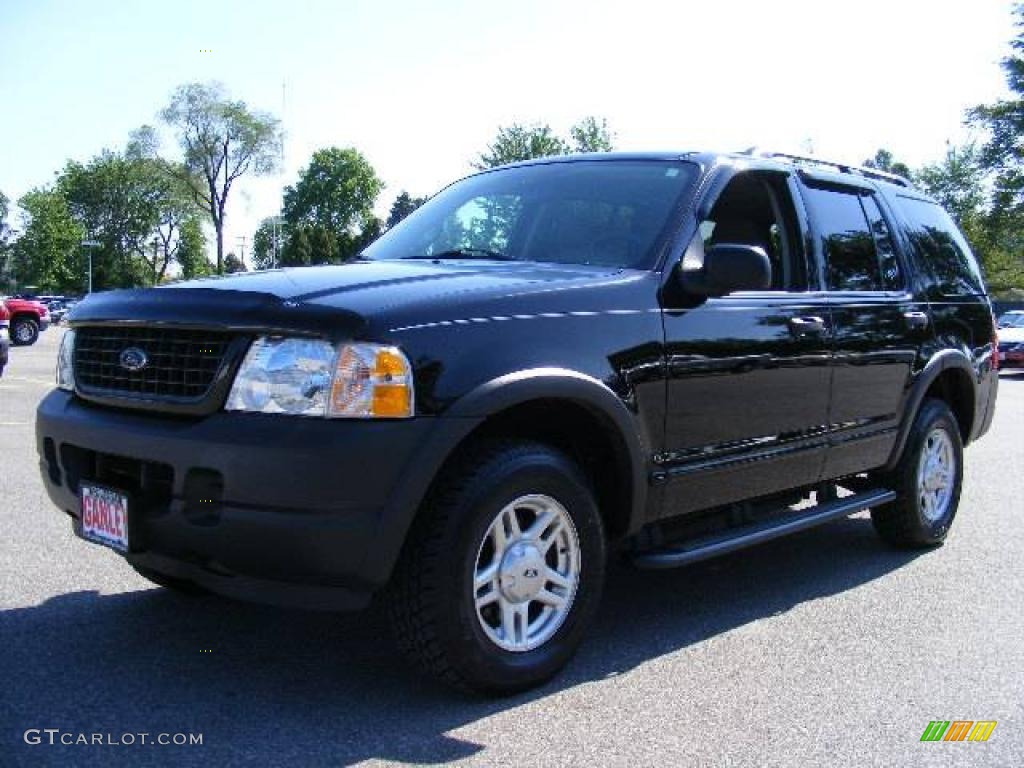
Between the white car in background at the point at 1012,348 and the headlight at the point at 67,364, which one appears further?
the white car in background at the point at 1012,348

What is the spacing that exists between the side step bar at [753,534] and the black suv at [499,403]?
0.05 ft

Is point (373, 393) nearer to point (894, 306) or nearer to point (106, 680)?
point (106, 680)

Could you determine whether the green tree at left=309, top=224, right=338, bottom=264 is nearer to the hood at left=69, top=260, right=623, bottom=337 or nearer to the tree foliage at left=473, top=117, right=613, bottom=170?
the tree foliage at left=473, top=117, right=613, bottom=170

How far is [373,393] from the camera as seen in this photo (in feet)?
9.16

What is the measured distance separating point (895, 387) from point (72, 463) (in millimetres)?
3729

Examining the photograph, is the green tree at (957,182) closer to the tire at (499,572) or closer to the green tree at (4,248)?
the tire at (499,572)

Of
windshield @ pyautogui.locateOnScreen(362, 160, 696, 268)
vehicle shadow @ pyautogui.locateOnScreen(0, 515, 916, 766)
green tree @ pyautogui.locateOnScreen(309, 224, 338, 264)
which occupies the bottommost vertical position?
vehicle shadow @ pyautogui.locateOnScreen(0, 515, 916, 766)

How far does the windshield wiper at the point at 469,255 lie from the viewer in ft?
13.1

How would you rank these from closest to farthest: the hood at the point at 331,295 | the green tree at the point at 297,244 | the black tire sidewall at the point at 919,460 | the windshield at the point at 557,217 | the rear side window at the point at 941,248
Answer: the hood at the point at 331,295 < the windshield at the point at 557,217 < the black tire sidewall at the point at 919,460 < the rear side window at the point at 941,248 < the green tree at the point at 297,244

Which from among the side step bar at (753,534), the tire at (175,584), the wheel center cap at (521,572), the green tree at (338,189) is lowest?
the tire at (175,584)

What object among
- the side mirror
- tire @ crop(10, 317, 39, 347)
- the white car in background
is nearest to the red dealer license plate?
the side mirror

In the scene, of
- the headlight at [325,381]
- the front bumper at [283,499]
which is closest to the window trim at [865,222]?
the front bumper at [283,499]

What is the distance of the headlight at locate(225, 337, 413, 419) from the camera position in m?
2.78

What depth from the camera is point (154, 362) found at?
3.12 metres
